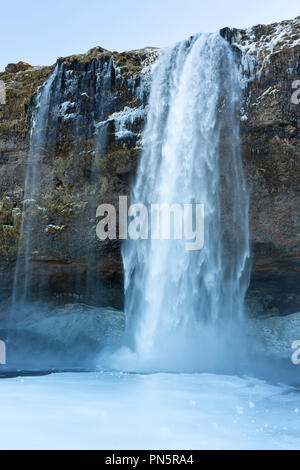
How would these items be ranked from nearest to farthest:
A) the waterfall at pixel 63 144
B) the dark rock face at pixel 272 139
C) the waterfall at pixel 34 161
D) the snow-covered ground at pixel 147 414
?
the snow-covered ground at pixel 147 414
the dark rock face at pixel 272 139
the waterfall at pixel 63 144
the waterfall at pixel 34 161

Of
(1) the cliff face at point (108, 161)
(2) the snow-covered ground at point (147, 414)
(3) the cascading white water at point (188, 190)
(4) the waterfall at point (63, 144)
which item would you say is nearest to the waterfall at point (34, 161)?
(4) the waterfall at point (63, 144)

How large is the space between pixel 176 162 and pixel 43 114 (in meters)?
5.07

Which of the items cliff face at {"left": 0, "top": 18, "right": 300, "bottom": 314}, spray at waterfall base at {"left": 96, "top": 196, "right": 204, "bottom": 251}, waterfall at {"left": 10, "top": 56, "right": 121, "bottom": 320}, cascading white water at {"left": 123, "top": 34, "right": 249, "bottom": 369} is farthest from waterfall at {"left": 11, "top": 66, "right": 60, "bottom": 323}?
cascading white water at {"left": 123, "top": 34, "right": 249, "bottom": 369}

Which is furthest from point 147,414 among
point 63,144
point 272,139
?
point 63,144

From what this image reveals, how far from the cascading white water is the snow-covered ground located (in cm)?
347

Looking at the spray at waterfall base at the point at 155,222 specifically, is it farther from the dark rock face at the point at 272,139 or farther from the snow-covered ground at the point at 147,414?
the snow-covered ground at the point at 147,414

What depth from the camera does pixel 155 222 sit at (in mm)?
14023

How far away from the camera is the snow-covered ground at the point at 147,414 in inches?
204

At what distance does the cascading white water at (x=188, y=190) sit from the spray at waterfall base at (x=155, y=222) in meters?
0.20

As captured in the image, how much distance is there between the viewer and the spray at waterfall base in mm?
13719

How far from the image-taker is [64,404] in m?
7.30

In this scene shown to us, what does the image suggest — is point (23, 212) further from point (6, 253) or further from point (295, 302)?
point (295, 302)

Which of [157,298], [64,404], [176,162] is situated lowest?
[64,404]

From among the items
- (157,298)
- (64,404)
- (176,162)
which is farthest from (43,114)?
(64,404)
